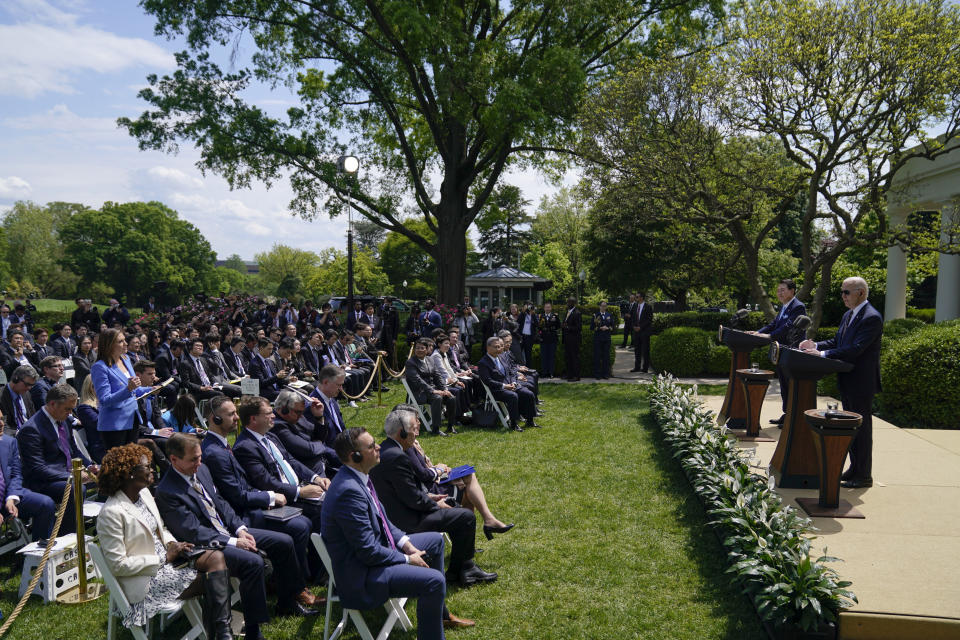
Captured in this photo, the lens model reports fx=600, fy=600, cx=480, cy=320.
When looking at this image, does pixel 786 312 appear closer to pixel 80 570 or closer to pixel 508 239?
pixel 80 570

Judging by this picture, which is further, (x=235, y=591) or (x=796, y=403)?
(x=796, y=403)

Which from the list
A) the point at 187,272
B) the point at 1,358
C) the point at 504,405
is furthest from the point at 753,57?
the point at 187,272

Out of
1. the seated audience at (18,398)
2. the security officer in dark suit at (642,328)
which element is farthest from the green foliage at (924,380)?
the seated audience at (18,398)

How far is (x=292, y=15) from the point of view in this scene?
59.4 feet

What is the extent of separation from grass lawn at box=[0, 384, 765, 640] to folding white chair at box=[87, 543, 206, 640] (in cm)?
44

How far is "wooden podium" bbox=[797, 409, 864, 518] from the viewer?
5.42 m

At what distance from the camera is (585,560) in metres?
5.38

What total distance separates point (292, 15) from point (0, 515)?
1711 cm

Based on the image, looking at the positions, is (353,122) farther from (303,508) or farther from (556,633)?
(556,633)

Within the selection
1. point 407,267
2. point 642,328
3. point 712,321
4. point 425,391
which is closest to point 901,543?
point 425,391

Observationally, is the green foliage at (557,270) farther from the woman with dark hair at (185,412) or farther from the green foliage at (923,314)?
the woman with dark hair at (185,412)

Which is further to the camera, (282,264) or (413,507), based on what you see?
(282,264)

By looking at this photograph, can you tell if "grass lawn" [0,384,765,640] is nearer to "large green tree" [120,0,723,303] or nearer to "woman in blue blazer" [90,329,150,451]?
"woman in blue blazer" [90,329,150,451]

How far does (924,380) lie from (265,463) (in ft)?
33.8
